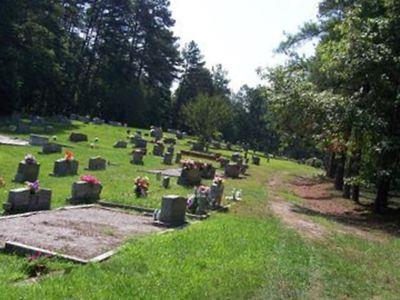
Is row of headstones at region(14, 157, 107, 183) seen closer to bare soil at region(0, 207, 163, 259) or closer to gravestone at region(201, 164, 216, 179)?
gravestone at region(201, 164, 216, 179)

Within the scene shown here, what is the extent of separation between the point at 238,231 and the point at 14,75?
38.5m

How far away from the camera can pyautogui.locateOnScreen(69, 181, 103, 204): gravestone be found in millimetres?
15766

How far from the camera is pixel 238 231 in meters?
13.7

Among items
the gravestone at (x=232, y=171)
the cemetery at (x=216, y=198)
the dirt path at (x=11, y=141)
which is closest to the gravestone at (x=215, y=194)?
the cemetery at (x=216, y=198)

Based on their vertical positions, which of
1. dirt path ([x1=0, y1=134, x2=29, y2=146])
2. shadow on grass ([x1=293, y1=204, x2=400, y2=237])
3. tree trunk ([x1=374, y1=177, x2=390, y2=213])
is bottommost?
dirt path ([x1=0, y1=134, x2=29, y2=146])

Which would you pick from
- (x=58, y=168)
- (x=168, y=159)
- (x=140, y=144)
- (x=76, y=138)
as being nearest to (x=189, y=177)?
(x=58, y=168)

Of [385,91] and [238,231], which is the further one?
[385,91]

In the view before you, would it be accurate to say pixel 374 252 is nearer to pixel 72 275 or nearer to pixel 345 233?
pixel 345 233

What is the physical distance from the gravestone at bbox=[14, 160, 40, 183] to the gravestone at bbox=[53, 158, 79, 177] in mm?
2061

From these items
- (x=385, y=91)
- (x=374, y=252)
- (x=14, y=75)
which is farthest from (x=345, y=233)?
(x=14, y=75)

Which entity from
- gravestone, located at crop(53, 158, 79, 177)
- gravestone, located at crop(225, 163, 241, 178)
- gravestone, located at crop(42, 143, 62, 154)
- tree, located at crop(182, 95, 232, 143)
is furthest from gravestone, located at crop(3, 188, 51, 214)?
tree, located at crop(182, 95, 232, 143)

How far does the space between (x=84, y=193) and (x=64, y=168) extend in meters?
5.65

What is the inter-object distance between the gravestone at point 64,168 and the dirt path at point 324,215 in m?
7.23

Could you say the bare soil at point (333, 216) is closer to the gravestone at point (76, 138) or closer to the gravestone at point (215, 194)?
the gravestone at point (215, 194)
